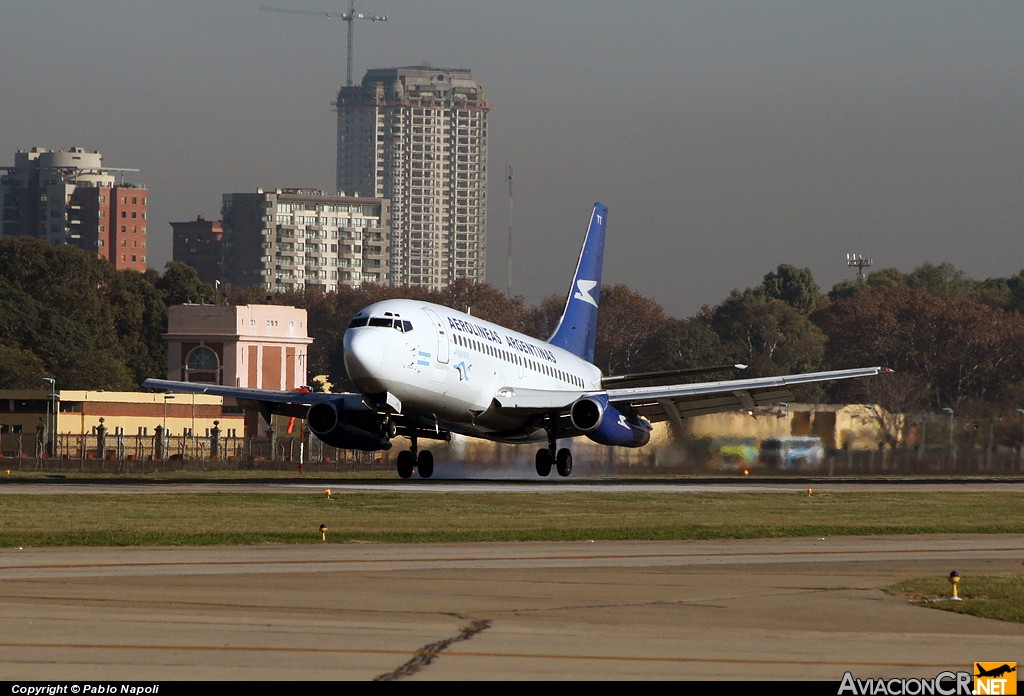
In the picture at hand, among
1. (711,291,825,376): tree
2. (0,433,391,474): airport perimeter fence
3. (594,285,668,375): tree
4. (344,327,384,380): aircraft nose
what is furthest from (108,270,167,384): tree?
(344,327,384,380): aircraft nose

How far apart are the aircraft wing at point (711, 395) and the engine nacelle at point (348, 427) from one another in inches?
345

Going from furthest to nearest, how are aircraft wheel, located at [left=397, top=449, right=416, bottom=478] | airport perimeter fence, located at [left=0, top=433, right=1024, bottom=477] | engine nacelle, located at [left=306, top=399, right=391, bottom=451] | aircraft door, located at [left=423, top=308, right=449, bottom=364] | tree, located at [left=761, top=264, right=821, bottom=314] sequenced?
tree, located at [left=761, top=264, right=821, bottom=314] < airport perimeter fence, located at [left=0, top=433, right=1024, bottom=477] < aircraft wheel, located at [left=397, top=449, right=416, bottom=478] < engine nacelle, located at [left=306, top=399, right=391, bottom=451] < aircraft door, located at [left=423, top=308, right=449, bottom=364]

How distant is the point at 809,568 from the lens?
25922 millimetres

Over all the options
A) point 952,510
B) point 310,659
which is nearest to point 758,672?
point 310,659

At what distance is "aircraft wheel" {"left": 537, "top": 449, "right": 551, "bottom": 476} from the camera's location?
55.4 m

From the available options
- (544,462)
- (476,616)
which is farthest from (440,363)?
(476,616)

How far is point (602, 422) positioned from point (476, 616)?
33.6 m

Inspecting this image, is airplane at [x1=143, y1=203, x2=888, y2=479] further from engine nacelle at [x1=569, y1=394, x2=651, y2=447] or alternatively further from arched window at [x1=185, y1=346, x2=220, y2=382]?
arched window at [x1=185, y1=346, x2=220, y2=382]

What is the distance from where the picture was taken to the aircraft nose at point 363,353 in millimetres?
44438

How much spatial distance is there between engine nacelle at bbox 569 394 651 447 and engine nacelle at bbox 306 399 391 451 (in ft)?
21.2

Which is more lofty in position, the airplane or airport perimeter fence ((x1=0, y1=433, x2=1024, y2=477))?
the airplane

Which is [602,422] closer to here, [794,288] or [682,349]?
[682,349]

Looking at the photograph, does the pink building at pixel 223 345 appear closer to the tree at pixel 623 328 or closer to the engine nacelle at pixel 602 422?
the tree at pixel 623 328

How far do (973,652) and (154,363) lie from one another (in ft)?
491
